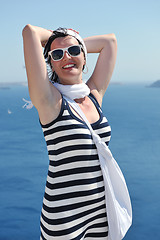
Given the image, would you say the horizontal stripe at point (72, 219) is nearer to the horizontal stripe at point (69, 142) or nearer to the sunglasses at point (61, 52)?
the horizontal stripe at point (69, 142)

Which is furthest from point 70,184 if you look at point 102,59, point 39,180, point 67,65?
point 39,180

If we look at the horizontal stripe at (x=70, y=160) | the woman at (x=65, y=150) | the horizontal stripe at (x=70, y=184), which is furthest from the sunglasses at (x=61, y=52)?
the horizontal stripe at (x=70, y=184)

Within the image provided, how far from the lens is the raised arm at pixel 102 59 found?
1988 mm

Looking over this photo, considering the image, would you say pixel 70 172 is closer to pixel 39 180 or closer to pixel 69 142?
pixel 69 142

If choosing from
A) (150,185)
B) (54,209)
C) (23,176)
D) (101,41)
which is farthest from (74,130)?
(23,176)

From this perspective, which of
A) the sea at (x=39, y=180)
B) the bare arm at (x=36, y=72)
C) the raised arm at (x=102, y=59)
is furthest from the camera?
the sea at (x=39, y=180)

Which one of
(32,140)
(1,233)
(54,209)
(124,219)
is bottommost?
(32,140)

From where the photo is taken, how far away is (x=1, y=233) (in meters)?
4.07

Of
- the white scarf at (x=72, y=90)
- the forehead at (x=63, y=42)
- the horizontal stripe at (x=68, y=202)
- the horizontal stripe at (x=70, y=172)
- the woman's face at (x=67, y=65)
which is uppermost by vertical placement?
the forehead at (x=63, y=42)

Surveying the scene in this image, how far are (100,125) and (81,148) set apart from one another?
205 millimetres

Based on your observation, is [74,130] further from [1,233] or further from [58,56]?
A: [1,233]

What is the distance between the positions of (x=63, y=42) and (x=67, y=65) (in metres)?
0.12

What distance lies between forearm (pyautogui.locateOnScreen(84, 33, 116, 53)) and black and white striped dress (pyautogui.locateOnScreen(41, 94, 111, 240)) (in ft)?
1.71

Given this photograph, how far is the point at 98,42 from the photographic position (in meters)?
2.01
